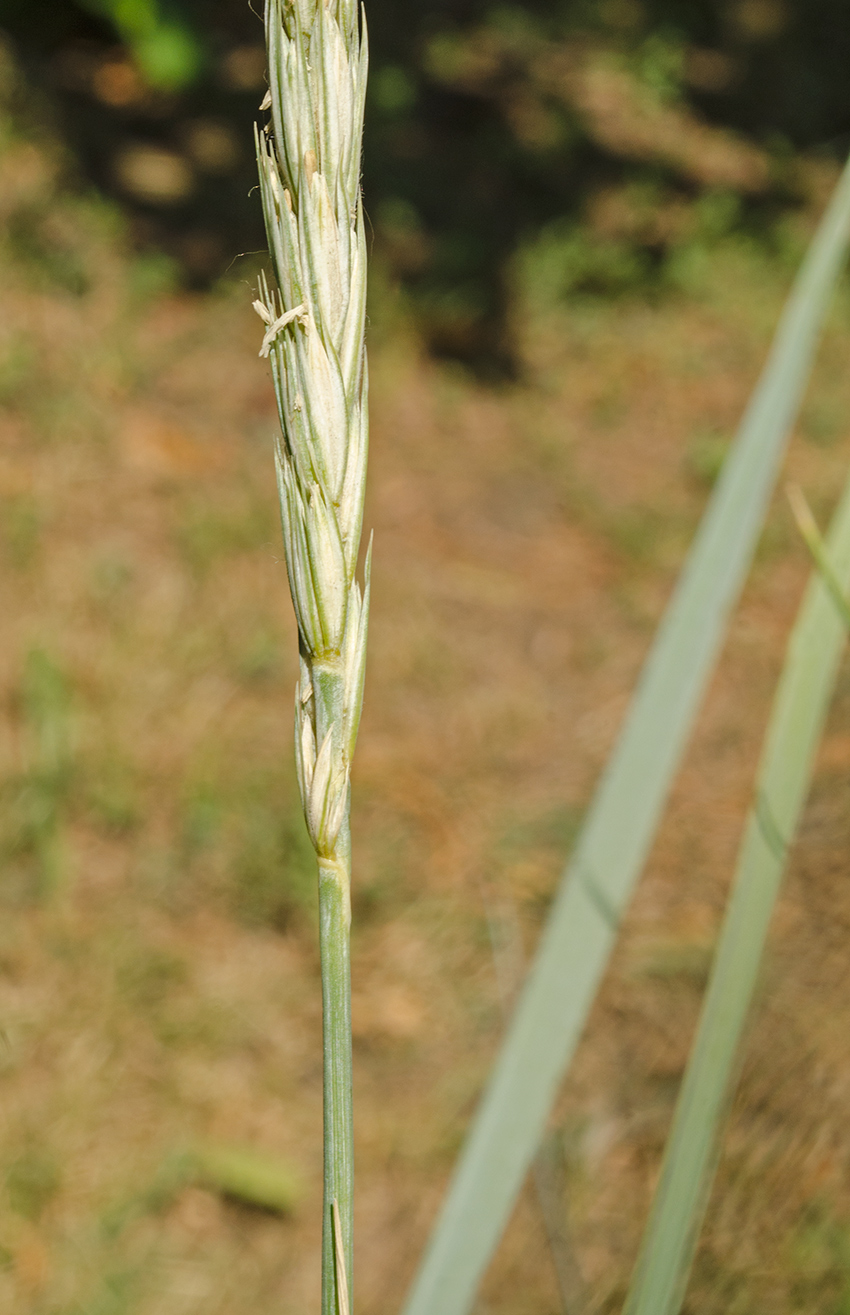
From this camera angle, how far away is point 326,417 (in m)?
0.39

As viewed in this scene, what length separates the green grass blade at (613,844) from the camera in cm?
50

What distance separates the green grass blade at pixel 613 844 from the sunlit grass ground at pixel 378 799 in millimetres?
807

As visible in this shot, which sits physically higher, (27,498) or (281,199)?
(27,498)

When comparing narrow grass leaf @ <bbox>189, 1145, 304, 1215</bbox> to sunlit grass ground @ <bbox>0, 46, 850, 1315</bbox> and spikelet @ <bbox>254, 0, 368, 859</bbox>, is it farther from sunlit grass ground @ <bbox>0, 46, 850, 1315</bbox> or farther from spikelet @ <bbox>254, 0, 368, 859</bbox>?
spikelet @ <bbox>254, 0, 368, 859</bbox>

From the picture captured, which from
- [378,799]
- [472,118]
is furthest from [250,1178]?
[472,118]

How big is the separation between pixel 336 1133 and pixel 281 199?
0.33 metres

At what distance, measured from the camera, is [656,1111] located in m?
1.60

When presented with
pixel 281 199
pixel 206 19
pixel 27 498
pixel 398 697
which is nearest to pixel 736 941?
pixel 281 199

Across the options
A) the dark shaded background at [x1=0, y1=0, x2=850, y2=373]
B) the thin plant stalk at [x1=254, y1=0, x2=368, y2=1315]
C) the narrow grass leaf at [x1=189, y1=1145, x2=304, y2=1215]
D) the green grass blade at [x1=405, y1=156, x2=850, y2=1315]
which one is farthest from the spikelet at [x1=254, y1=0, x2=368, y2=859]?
the dark shaded background at [x1=0, y1=0, x2=850, y2=373]

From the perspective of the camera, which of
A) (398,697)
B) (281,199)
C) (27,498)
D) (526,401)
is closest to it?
(281,199)

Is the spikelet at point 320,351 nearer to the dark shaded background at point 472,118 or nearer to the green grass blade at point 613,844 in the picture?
the green grass blade at point 613,844

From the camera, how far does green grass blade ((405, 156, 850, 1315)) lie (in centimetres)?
50

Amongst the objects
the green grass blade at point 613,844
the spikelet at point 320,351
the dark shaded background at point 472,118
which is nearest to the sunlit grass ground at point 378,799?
the dark shaded background at point 472,118

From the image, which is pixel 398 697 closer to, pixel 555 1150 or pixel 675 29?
pixel 555 1150
